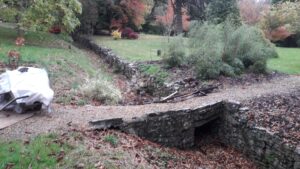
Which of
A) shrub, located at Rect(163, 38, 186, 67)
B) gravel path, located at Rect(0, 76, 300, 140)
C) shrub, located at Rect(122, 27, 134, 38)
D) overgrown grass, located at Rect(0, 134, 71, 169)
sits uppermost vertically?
shrub, located at Rect(122, 27, 134, 38)

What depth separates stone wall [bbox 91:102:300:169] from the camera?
6.98 meters

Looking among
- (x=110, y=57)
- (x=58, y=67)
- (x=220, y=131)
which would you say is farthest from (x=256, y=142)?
(x=110, y=57)

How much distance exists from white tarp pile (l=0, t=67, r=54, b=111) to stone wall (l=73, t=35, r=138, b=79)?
7119 mm

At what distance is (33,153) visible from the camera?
527cm

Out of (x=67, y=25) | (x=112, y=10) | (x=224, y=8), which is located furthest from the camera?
(x=112, y=10)

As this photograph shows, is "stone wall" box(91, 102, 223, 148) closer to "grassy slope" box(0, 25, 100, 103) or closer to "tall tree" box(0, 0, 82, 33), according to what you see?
"grassy slope" box(0, 25, 100, 103)

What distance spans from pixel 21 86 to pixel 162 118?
3.16m

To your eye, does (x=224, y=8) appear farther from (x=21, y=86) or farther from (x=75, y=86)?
(x=21, y=86)

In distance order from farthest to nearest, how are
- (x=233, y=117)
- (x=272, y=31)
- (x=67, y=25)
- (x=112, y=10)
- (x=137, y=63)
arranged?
(x=112, y=10)
(x=272, y=31)
(x=67, y=25)
(x=137, y=63)
(x=233, y=117)

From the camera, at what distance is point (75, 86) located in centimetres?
1070

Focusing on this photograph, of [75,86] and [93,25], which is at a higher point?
[93,25]

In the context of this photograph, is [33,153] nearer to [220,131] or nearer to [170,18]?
[220,131]

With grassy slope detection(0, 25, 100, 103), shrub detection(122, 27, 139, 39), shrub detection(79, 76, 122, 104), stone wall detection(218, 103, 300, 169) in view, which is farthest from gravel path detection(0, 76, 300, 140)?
shrub detection(122, 27, 139, 39)

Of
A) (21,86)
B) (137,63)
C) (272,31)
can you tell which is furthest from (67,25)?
(272,31)
